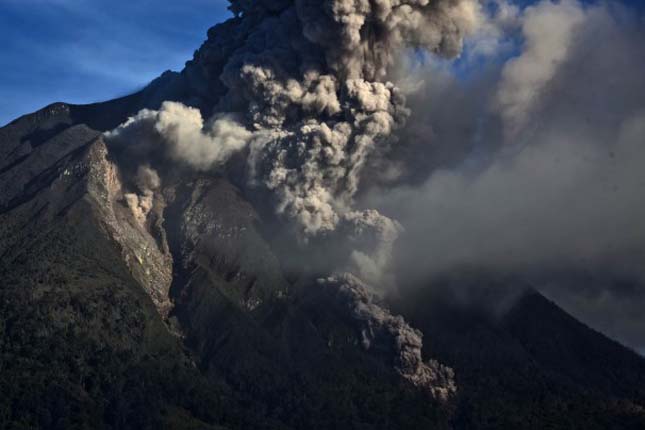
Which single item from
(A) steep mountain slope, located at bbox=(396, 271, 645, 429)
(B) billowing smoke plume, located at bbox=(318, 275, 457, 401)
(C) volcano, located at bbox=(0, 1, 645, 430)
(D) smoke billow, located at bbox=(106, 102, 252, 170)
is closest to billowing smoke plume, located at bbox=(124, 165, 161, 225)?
(C) volcano, located at bbox=(0, 1, 645, 430)

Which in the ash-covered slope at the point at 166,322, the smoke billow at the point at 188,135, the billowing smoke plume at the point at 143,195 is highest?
the smoke billow at the point at 188,135

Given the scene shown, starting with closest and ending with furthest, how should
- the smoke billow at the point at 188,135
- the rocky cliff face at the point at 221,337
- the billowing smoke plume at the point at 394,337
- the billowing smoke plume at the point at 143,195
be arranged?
the rocky cliff face at the point at 221,337 < the billowing smoke plume at the point at 394,337 < the smoke billow at the point at 188,135 < the billowing smoke plume at the point at 143,195

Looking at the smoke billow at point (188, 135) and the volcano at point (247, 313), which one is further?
the smoke billow at point (188, 135)

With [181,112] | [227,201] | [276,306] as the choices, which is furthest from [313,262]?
[181,112]

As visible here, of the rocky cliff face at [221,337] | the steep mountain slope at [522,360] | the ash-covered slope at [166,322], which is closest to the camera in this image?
the ash-covered slope at [166,322]

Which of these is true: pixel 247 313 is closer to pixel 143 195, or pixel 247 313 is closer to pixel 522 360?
pixel 143 195

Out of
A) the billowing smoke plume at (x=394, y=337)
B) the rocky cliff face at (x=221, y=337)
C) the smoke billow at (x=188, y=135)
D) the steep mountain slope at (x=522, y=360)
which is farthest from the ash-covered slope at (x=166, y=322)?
the steep mountain slope at (x=522, y=360)

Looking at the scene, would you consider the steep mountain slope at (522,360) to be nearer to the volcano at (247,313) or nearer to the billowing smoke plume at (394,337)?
the volcano at (247,313)

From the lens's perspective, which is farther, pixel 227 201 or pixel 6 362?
pixel 227 201

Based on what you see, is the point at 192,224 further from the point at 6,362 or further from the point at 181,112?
the point at 6,362

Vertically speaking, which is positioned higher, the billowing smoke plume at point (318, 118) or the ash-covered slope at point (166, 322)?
the billowing smoke plume at point (318, 118)

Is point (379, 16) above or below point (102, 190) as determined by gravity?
above
